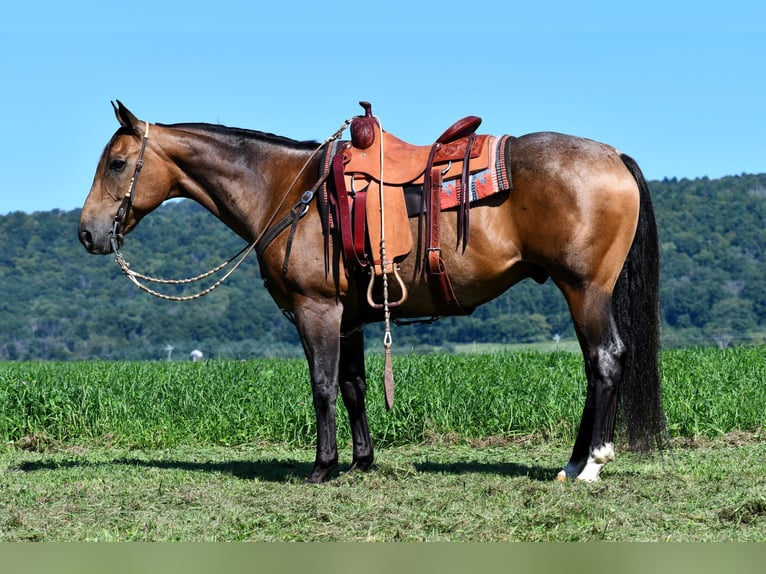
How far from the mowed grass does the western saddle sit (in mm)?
1491

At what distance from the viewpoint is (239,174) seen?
7469 millimetres

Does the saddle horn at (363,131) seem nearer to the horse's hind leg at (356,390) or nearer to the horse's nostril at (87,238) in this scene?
the horse's hind leg at (356,390)

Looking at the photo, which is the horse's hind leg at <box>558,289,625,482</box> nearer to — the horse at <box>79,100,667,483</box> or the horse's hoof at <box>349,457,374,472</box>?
the horse at <box>79,100,667,483</box>

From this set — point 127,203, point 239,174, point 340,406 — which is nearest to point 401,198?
point 239,174

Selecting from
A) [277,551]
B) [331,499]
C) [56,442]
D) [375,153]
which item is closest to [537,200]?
[375,153]

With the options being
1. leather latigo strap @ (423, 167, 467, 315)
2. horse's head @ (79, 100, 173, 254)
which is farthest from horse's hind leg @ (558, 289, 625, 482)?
horse's head @ (79, 100, 173, 254)

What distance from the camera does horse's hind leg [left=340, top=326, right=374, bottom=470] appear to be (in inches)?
293

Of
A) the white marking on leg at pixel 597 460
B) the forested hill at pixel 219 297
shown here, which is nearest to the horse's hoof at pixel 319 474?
the white marking on leg at pixel 597 460

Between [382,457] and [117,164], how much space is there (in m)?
3.38

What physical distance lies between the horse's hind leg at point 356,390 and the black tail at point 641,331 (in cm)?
189

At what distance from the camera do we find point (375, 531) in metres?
5.29

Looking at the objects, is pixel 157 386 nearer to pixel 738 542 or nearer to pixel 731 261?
pixel 738 542

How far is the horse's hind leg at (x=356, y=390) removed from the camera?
745 centimetres

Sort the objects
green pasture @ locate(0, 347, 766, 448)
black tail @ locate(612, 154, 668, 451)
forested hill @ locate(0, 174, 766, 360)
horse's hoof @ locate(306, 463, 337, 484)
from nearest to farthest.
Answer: black tail @ locate(612, 154, 668, 451) → horse's hoof @ locate(306, 463, 337, 484) → green pasture @ locate(0, 347, 766, 448) → forested hill @ locate(0, 174, 766, 360)
